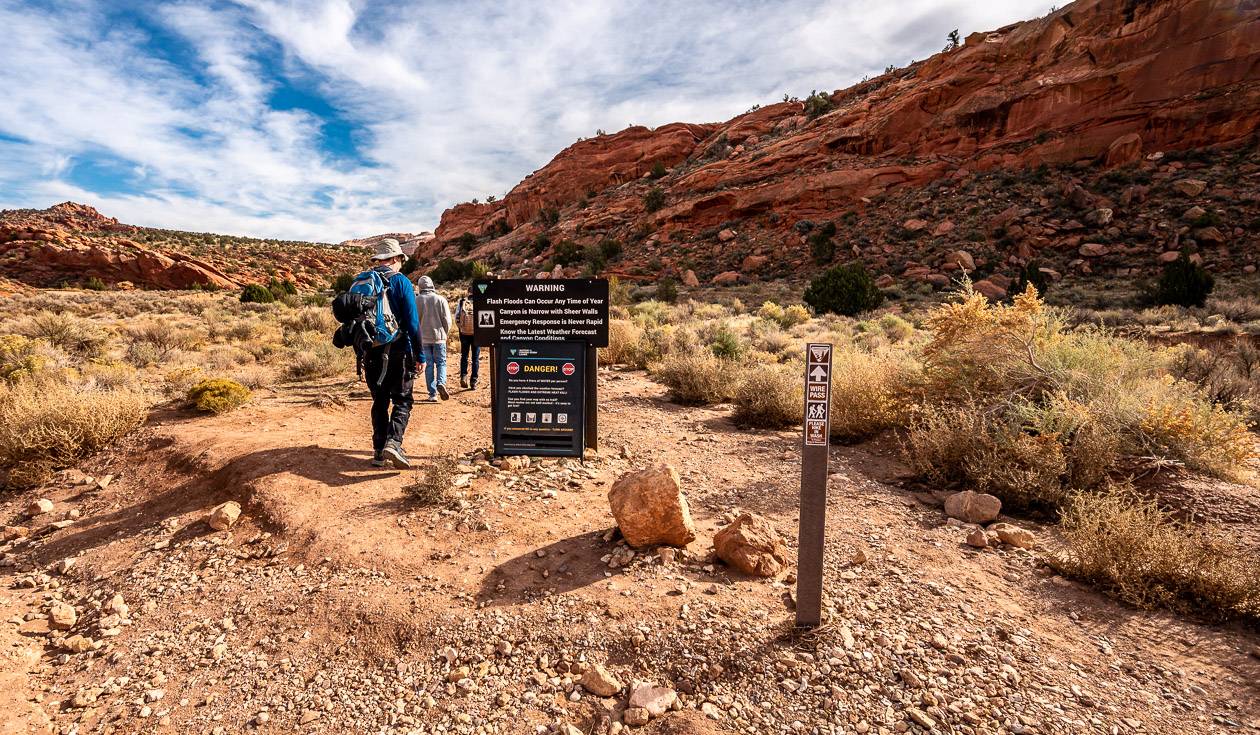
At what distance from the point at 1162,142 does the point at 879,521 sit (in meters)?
36.3

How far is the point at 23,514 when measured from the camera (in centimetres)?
429

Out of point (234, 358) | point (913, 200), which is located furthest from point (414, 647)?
point (913, 200)

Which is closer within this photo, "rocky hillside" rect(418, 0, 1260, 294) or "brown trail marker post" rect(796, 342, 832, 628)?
"brown trail marker post" rect(796, 342, 832, 628)

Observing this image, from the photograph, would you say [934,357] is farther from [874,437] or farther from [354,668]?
[354,668]

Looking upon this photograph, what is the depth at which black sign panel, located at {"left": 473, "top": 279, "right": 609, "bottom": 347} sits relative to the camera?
498cm

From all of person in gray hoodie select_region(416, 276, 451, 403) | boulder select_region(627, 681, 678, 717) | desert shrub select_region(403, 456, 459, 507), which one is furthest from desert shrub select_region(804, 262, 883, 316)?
boulder select_region(627, 681, 678, 717)

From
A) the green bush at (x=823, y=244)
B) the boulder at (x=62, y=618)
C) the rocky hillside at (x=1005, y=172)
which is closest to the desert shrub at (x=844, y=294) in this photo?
the rocky hillside at (x=1005, y=172)

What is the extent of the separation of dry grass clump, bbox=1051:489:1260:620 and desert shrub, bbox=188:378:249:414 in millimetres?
7755

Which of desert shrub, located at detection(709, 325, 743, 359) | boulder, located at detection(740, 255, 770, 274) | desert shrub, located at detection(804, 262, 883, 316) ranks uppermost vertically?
boulder, located at detection(740, 255, 770, 274)

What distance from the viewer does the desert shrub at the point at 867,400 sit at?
606 cm

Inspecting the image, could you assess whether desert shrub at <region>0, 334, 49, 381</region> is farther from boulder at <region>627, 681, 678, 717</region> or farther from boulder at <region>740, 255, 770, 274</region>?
boulder at <region>740, 255, 770, 274</region>

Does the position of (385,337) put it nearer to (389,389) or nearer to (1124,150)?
(389,389)

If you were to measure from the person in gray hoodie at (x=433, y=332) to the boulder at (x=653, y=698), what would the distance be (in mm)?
5647

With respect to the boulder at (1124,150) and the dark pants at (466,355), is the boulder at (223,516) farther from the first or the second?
the boulder at (1124,150)
